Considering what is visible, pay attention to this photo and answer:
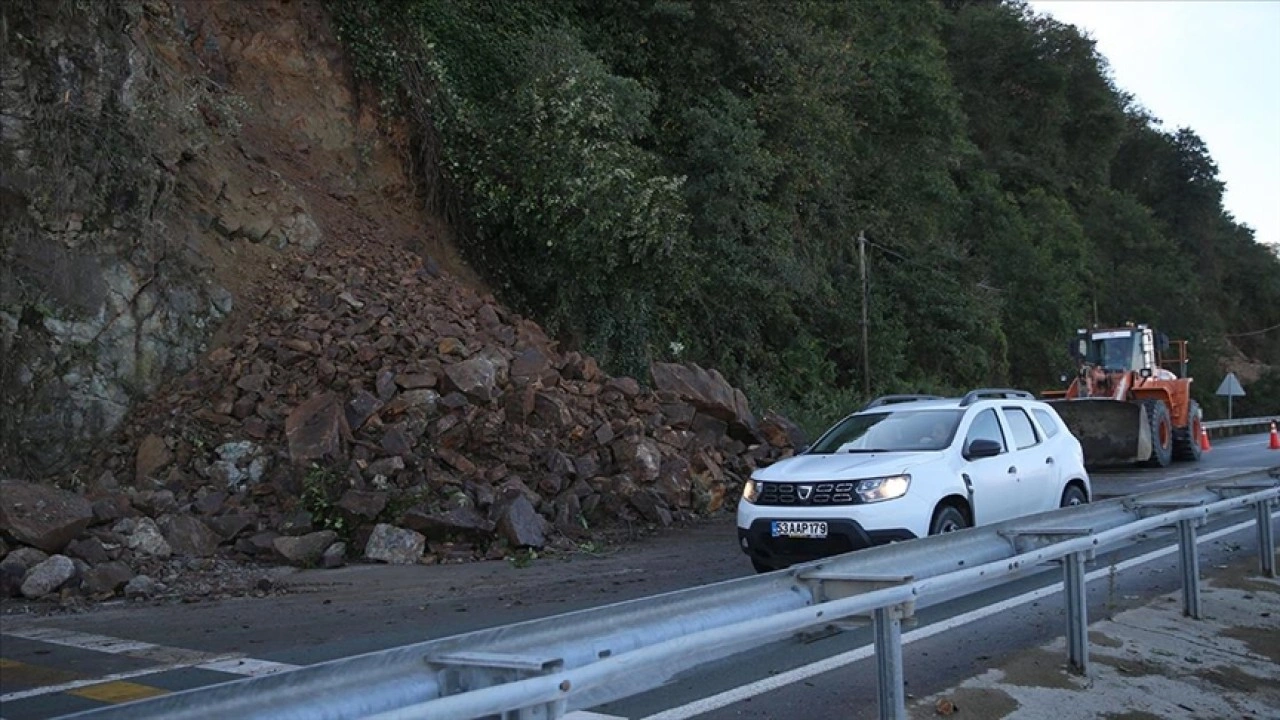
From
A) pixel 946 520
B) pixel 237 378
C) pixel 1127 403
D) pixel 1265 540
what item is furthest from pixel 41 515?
pixel 1127 403

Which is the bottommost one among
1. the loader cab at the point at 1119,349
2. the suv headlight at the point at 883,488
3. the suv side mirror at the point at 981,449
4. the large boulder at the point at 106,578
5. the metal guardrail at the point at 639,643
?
the large boulder at the point at 106,578

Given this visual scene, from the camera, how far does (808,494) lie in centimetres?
973

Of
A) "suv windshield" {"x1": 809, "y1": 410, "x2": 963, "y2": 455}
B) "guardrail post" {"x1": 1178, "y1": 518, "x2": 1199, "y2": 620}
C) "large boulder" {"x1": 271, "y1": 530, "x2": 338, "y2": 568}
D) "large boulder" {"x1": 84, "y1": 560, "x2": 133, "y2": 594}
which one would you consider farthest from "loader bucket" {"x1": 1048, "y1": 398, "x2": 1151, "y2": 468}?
"large boulder" {"x1": 84, "y1": 560, "x2": 133, "y2": 594}

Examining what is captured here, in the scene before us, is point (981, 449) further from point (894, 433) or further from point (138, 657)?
point (138, 657)

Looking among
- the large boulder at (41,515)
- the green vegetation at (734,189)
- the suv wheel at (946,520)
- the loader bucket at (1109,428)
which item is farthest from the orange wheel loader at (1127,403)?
the large boulder at (41,515)

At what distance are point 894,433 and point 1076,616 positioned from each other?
13.8 feet

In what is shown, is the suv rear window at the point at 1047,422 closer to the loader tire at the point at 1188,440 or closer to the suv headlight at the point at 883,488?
the suv headlight at the point at 883,488

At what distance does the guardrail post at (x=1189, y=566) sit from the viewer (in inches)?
Answer: 321

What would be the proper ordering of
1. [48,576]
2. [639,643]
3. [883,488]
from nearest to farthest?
[639,643] → [883,488] → [48,576]

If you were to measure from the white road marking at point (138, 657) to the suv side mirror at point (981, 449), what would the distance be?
5961 mm

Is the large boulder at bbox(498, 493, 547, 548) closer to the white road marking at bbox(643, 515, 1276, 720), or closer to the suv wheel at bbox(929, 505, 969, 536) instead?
the suv wheel at bbox(929, 505, 969, 536)

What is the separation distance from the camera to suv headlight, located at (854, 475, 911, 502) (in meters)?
9.42

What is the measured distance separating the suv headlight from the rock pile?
4862 millimetres

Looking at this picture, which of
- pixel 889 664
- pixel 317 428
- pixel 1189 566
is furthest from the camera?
pixel 317 428
